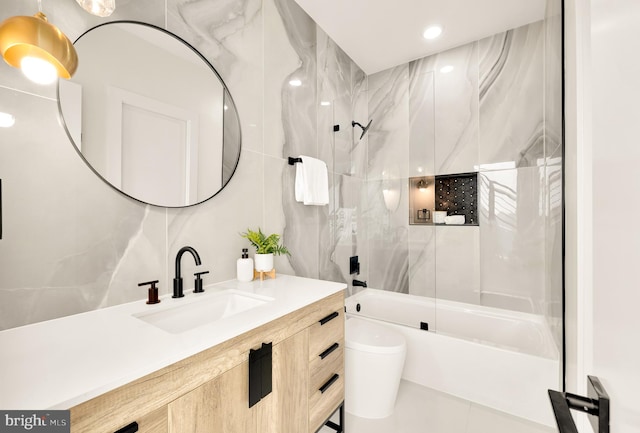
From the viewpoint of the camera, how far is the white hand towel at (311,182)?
190 cm

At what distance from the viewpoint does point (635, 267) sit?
35 centimetres

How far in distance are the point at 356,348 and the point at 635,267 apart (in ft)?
5.07

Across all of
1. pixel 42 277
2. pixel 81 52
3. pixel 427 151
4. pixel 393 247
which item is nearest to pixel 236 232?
pixel 42 277

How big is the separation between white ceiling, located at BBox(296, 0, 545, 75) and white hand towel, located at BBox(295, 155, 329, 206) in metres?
1.24

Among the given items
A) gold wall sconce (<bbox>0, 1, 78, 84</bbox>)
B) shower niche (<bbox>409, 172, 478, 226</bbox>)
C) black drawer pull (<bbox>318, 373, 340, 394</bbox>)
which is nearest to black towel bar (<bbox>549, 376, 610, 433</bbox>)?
black drawer pull (<bbox>318, 373, 340, 394</bbox>)

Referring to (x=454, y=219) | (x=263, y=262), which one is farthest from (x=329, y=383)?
(x=454, y=219)

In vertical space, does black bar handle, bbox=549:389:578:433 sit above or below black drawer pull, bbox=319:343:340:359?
above

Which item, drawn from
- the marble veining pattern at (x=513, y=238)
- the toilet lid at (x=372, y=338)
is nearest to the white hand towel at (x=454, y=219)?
the marble veining pattern at (x=513, y=238)

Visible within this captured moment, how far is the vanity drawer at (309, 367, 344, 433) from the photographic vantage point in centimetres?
119

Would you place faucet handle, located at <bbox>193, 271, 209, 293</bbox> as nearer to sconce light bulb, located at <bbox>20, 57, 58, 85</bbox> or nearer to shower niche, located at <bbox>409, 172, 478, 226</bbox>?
sconce light bulb, located at <bbox>20, 57, 58, 85</bbox>

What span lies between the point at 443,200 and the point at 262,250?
212 cm

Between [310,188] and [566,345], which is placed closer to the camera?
[566,345]

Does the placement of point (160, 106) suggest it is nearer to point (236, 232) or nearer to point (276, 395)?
point (236, 232)

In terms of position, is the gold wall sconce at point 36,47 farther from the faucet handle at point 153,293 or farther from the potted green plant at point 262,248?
the potted green plant at point 262,248
